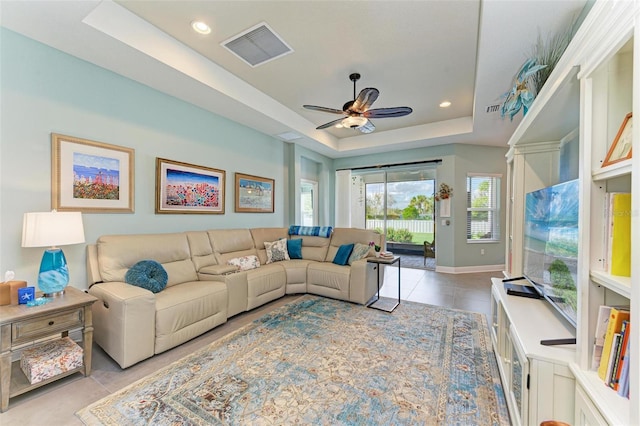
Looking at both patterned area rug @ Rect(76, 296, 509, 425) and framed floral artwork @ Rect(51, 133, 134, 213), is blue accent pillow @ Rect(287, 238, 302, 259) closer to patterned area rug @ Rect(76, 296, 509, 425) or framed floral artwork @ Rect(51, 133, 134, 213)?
patterned area rug @ Rect(76, 296, 509, 425)

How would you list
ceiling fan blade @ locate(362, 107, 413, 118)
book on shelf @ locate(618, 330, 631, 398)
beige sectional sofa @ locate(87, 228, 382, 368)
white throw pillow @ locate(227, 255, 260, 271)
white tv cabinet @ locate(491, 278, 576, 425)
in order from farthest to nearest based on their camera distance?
1. white throw pillow @ locate(227, 255, 260, 271)
2. ceiling fan blade @ locate(362, 107, 413, 118)
3. beige sectional sofa @ locate(87, 228, 382, 368)
4. white tv cabinet @ locate(491, 278, 576, 425)
5. book on shelf @ locate(618, 330, 631, 398)

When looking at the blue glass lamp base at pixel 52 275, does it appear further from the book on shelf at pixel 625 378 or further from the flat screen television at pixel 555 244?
the flat screen television at pixel 555 244

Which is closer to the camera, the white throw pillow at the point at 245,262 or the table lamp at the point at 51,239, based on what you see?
the table lamp at the point at 51,239

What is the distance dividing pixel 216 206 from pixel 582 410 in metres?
3.93

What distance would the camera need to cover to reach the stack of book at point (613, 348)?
89 centimetres

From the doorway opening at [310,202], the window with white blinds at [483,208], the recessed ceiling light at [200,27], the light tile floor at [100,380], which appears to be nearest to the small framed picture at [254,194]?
the doorway opening at [310,202]

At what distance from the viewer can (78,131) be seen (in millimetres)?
2416

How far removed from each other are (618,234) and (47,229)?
3.28 m

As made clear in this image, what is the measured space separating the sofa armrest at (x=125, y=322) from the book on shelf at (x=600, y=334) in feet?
8.90

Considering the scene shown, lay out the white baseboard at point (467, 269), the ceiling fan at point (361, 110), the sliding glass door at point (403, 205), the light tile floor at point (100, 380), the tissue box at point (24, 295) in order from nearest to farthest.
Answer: the light tile floor at point (100, 380) → the tissue box at point (24, 295) → the ceiling fan at point (361, 110) → the white baseboard at point (467, 269) → the sliding glass door at point (403, 205)

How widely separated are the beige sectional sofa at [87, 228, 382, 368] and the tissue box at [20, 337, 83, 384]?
21 cm

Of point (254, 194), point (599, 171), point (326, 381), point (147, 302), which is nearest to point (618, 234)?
point (599, 171)

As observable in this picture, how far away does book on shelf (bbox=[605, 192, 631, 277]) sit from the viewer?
938mm

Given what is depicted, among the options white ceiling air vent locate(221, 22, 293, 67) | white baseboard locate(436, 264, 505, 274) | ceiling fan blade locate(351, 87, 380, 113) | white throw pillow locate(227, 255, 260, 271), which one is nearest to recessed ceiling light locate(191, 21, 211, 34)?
white ceiling air vent locate(221, 22, 293, 67)
